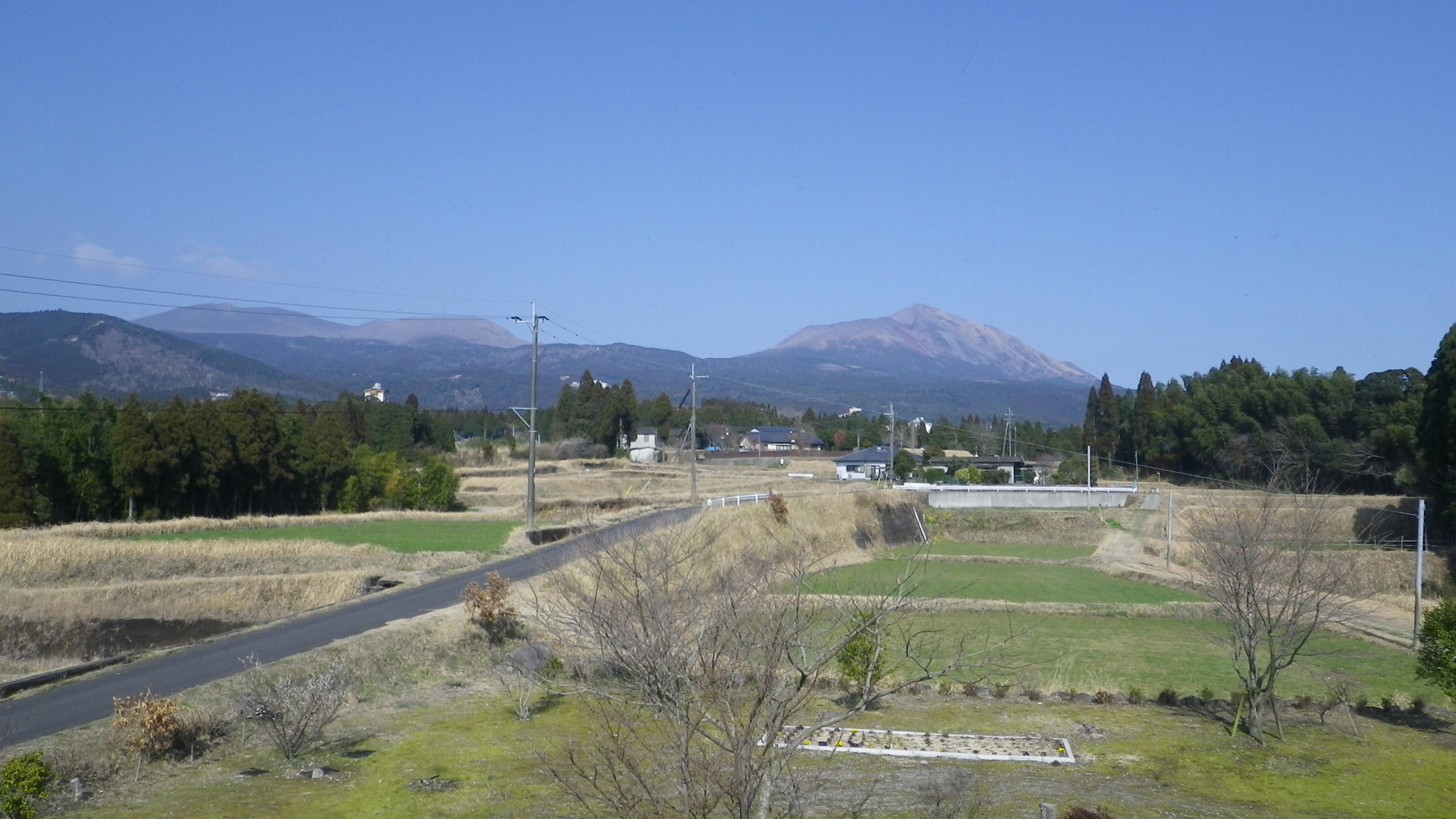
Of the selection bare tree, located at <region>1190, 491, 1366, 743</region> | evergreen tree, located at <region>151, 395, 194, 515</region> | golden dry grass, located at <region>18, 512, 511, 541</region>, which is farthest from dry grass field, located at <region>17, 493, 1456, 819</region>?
evergreen tree, located at <region>151, 395, 194, 515</region>

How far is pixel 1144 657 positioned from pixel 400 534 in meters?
22.6

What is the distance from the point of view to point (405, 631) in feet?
54.1

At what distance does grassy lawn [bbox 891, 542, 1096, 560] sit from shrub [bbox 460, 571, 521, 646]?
22144 millimetres

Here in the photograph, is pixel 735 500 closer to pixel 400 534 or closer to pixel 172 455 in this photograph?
pixel 400 534

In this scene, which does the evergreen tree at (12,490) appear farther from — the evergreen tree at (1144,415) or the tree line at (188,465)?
the evergreen tree at (1144,415)

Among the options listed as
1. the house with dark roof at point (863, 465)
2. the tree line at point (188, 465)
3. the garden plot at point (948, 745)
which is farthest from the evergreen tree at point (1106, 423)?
the garden plot at point (948, 745)

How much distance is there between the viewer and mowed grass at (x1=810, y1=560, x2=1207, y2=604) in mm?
26953

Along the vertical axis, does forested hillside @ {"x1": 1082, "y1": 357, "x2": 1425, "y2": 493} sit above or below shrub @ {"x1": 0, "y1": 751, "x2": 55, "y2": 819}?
above

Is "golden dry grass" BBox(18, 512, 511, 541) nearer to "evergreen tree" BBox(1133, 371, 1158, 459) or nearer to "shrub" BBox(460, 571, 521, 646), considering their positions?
"shrub" BBox(460, 571, 521, 646)

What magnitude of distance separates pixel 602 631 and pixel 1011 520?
4227cm

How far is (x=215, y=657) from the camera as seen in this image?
49.3 ft

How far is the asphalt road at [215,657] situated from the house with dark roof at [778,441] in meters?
75.4

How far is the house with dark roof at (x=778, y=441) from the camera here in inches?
3844

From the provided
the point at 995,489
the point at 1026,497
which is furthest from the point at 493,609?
the point at 1026,497
